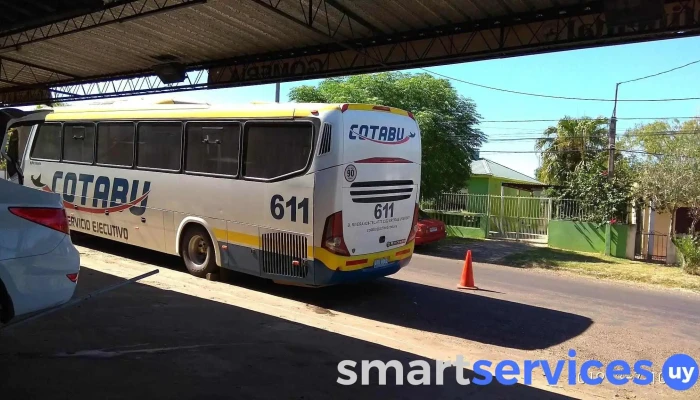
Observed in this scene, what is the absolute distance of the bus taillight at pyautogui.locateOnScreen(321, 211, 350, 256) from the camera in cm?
762

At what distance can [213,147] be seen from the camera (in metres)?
9.05

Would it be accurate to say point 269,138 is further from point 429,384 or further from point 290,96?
point 290,96

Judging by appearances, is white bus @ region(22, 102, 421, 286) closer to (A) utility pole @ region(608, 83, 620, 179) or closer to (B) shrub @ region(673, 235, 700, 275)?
(B) shrub @ region(673, 235, 700, 275)

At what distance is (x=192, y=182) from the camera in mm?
9266

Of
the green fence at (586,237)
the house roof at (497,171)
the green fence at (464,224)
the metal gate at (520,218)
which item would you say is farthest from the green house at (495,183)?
the green fence at (586,237)

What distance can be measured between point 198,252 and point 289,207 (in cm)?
251

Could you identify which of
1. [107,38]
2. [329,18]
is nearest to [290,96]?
[107,38]

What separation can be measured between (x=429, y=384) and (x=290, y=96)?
1776cm

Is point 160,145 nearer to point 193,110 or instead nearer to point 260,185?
point 193,110

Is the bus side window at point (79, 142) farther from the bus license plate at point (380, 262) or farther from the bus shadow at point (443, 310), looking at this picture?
the bus license plate at point (380, 262)

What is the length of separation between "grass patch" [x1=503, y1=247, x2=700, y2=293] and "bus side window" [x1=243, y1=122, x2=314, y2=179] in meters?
9.54

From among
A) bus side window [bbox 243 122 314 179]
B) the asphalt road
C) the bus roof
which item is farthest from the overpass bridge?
the asphalt road

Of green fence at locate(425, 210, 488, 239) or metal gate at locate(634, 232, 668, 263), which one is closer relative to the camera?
metal gate at locate(634, 232, 668, 263)

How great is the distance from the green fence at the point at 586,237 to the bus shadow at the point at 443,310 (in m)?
11.3
